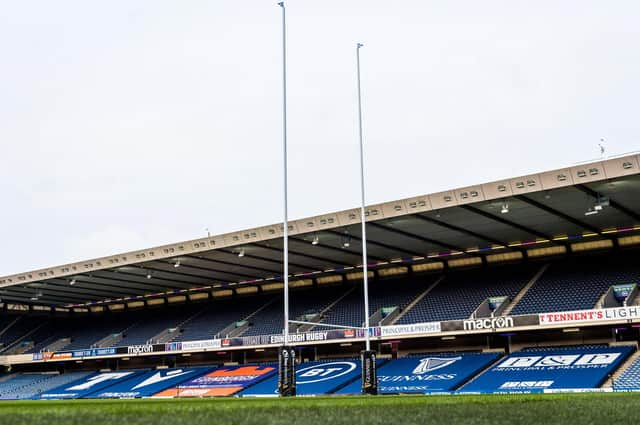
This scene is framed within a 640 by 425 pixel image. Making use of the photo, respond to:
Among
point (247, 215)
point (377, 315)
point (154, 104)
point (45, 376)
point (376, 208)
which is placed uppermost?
point (247, 215)

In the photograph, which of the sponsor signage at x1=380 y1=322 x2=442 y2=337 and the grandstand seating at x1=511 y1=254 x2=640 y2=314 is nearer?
the grandstand seating at x1=511 y1=254 x2=640 y2=314

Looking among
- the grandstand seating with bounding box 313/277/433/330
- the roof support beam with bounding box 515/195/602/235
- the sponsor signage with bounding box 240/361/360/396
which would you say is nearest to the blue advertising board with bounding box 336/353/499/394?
the sponsor signage with bounding box 240/361/360/396

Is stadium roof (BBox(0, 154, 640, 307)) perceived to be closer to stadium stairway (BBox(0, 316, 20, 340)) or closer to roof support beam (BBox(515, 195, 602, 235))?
roof support beam (BBox(515, 195, 602, 235))

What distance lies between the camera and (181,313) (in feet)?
159

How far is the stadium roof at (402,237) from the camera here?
78.9 ft

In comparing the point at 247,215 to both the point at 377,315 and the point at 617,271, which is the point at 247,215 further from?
the point at 617,271

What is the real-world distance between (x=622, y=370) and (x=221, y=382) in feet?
67.0

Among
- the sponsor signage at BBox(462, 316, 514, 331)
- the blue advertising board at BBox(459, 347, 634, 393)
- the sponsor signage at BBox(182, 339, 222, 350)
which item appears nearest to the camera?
the blue advertising board at BBox(459, 347, 634, 393)

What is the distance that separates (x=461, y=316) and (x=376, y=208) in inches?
332

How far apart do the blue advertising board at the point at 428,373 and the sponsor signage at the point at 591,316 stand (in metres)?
4.05

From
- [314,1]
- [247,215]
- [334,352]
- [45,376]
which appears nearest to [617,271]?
[334,352]

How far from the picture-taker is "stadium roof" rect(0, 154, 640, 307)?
24062 millimetres

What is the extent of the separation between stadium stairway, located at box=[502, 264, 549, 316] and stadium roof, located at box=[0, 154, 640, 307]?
4.62 feet

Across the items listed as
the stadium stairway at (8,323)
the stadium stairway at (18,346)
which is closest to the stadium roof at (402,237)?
the stadium stairway at (18,346)
